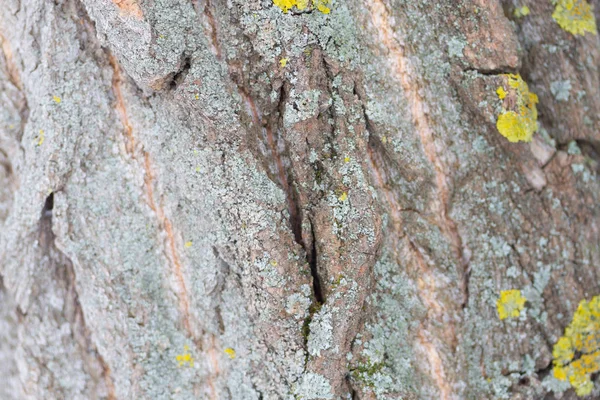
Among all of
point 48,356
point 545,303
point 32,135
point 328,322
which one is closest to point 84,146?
point 32,135

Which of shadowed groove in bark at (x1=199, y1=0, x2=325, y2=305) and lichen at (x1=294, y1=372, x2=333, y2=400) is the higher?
shadowed groove in bark at (x1=199, y1=0, x2=325, y2=305)

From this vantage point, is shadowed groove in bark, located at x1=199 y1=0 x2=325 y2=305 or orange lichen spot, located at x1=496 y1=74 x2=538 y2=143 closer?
shadowed groove in bark, located at x1=199 y1=0 x2=325 y2=305

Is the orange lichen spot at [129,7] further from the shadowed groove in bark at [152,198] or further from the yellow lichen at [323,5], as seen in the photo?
the yellow lichen at [323,5]

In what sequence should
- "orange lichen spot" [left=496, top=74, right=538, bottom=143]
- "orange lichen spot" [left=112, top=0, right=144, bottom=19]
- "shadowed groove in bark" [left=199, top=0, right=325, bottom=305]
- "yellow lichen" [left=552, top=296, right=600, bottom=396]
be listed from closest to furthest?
"orange lichen spot" [left=112, top=0, right=144, bottom=19], "shadowed groove in bark" [left=199, top=0, right=325, bottom=305], "orange lichen spot" [left=496, top=74, right=538, bottom=143], "yellow lichen" [left=552, top=296, right=600, bottom=396]

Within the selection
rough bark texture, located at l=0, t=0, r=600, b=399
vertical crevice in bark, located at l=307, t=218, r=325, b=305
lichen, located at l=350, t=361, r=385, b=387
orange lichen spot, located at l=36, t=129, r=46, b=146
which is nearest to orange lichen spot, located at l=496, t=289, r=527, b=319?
rough bark texture, located at l=0, t=0, r=600, b=399

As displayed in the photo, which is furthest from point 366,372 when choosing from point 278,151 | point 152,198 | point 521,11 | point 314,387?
point 521,11

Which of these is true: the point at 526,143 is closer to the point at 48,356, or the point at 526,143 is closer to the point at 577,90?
the point at 577,90

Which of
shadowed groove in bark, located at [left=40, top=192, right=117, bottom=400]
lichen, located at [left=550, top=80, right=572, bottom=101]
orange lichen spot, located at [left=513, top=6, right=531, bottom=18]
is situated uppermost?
orange lichen spot, located at [left=513, top=6, right=531, bottom=18]

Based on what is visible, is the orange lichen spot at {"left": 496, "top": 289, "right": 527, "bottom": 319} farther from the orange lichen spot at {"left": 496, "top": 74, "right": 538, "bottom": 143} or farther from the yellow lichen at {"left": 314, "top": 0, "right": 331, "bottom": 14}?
the yellow lichen at {"left": 314, "top": 0, "right": 331, "bottom": 14}
